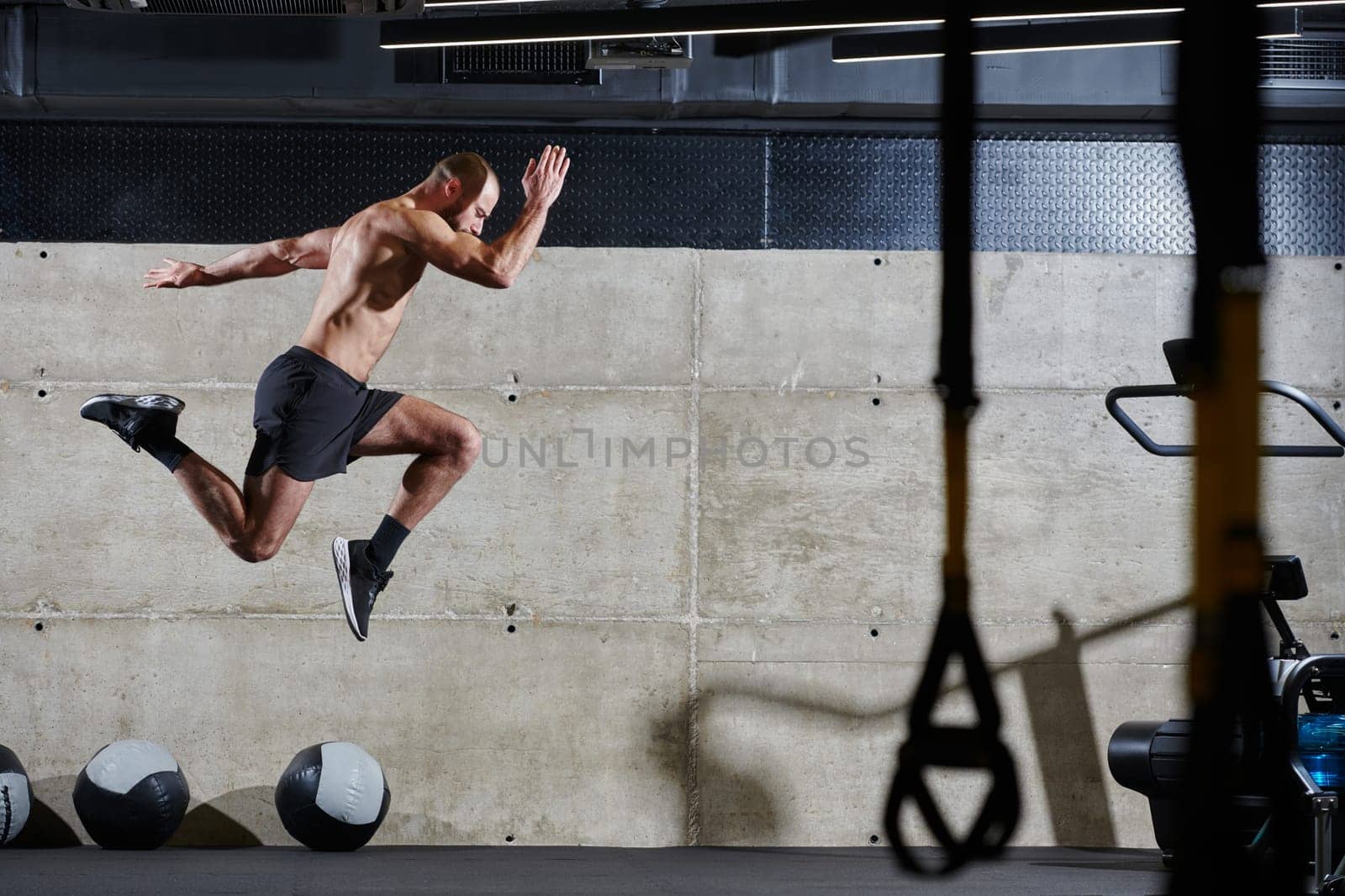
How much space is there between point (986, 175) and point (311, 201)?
2551 mm

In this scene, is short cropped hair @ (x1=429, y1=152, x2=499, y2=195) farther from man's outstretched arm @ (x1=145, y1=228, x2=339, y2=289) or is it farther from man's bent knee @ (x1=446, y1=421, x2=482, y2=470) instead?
man's bent knee @ (x1=446, y1=421, x2=482, y2=470)

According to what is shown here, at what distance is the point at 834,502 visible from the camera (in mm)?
4559

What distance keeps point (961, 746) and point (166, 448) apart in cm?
354

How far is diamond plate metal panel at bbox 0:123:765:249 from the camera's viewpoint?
15.1 ft

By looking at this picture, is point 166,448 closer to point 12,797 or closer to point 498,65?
point 12,797

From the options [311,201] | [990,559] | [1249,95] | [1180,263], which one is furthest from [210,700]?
[1249,95]

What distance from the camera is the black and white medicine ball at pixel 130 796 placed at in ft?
12.8

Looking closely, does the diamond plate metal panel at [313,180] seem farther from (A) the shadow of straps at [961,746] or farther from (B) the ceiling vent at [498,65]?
(A) the shadow of straps at [961,746]

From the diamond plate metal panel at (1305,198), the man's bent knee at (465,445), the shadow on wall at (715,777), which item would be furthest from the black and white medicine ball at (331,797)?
the diamond plate metal panel at (1305,198)

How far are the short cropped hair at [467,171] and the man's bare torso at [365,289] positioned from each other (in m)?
0.19

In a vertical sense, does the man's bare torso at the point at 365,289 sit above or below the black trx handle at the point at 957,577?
above

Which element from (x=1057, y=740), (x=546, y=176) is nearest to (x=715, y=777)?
(x=1057, y=740)

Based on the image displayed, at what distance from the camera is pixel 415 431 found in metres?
4.50

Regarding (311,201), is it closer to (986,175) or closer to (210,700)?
(210,700)
